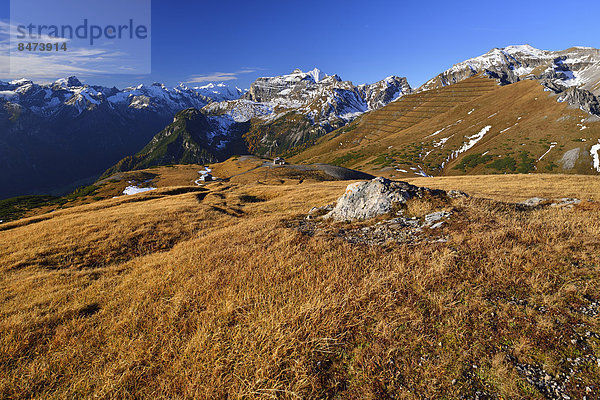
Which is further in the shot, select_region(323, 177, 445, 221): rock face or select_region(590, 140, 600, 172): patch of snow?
select_region(590, 140, 600, 172): patch of snow

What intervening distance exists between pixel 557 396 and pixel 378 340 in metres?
2.56

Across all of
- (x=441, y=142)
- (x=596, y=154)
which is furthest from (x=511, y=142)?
(x=441, y=142)

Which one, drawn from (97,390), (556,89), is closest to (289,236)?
(97,390)

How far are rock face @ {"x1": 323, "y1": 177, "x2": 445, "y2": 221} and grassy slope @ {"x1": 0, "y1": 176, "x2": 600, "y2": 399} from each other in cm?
456

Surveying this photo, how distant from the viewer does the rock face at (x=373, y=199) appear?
14391mm

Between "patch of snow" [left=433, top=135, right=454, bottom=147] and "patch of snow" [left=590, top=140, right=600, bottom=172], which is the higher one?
"patch of snow" [left=433, top=135, right=454, bottom=147]

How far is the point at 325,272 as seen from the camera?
747cm

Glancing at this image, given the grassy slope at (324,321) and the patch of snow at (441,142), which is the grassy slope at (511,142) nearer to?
the patch of snow at (441,142)

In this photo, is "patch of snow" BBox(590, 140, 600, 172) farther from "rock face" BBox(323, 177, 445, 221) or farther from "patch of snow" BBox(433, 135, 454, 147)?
"rock face" BBox(323, 177, 445, 221)

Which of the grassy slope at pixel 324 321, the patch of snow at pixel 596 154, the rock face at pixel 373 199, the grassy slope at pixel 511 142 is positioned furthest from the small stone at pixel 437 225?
the patch of snow at pixel 596 154

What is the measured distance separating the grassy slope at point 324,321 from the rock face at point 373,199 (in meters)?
4.56

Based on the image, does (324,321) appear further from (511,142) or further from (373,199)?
(511,142)

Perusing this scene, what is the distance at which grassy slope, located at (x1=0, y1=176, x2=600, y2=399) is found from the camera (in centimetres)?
403

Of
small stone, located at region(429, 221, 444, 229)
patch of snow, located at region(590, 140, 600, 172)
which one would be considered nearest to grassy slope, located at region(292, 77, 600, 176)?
patch of snow, located at region(590, 140, 600, 172)
